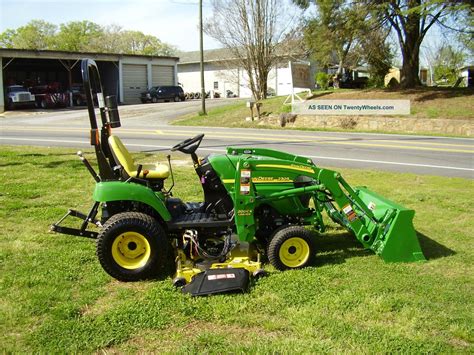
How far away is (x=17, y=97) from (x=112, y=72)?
35.3 feet

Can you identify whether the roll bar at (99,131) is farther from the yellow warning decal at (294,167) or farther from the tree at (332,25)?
the tree at (332,25)

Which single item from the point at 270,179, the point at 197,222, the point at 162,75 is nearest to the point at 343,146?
the point at 270,179

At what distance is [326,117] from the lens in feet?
74.4

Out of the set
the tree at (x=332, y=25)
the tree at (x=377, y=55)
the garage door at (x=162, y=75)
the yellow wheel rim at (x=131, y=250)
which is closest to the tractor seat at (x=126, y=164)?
the yellow wheel rim at (x=131, y=250)

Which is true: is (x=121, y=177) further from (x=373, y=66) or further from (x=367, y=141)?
(x=373, y=66)

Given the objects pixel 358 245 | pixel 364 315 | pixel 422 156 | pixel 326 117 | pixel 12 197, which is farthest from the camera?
pixel 326 117

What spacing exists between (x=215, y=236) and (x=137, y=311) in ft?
4.09

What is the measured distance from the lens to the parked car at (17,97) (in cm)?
3694

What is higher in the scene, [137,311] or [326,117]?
[326,117]

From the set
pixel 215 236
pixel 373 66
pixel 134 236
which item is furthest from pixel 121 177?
pixel 373 66

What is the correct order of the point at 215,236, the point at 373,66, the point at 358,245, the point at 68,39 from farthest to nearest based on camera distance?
the point at 68,39
the point at 373,66
the point at 358,245
the point at 215,236

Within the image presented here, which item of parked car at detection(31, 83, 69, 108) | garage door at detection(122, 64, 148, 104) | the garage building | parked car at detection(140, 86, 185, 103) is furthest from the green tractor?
garage door at detection(122, 64, 148, 104)

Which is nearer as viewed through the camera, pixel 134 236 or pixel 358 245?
pixel 134 236

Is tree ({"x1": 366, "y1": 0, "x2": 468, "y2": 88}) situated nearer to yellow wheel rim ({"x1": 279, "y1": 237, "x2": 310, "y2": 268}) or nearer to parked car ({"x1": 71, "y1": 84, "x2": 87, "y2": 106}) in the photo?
yellow wheel rim ({"x1": 279, "y1": 237, "x2": 310, "y2": 268})
